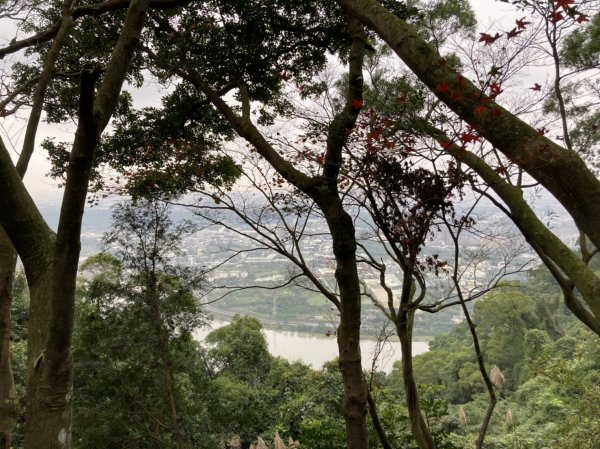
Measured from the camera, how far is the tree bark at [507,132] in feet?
5.13

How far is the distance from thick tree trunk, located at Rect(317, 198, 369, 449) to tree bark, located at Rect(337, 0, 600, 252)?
2.44ft

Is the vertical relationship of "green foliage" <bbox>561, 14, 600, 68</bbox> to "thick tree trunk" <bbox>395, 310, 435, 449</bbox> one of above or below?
above

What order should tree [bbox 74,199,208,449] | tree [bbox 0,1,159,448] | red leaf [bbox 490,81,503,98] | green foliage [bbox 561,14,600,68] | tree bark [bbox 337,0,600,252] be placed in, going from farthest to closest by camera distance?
1. tree [bbox 74,199,208,449]
2. green foliage [bbox 561,14,600,68]
3. red leaf [bbox 490,81,503,98]
4. tree bark [bbox 337,0,600,252]
5. tree [bbox 0,1,159,448]

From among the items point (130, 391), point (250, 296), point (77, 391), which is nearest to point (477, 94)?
point (130, 391)

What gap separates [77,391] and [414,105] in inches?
228

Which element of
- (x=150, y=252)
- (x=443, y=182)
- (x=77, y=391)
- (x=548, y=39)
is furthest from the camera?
(x=77, y=391)

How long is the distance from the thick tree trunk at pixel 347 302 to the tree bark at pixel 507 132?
2.44 ft

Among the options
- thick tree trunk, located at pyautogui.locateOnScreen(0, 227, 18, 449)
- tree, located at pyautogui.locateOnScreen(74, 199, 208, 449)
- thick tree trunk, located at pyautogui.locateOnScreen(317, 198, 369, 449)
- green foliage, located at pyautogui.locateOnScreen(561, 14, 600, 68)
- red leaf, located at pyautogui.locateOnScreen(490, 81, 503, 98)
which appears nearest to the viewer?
red leaf, located at pyautogui.locateOnScreen(490, 81, 503, 98)

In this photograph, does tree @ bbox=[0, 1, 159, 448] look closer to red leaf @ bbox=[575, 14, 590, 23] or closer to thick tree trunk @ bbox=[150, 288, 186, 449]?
red leaf @ bbox=[575, 14, 590, 23]

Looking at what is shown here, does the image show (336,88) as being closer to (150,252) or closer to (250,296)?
(150,252)

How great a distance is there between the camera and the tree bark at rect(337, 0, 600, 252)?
5.13 ft

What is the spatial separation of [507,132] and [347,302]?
1080 mm

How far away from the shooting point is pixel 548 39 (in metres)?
2.60

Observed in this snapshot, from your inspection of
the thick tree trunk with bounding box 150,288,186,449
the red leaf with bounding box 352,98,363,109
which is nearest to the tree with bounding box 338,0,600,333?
the red leaf with bounding box 352,98,363,109
